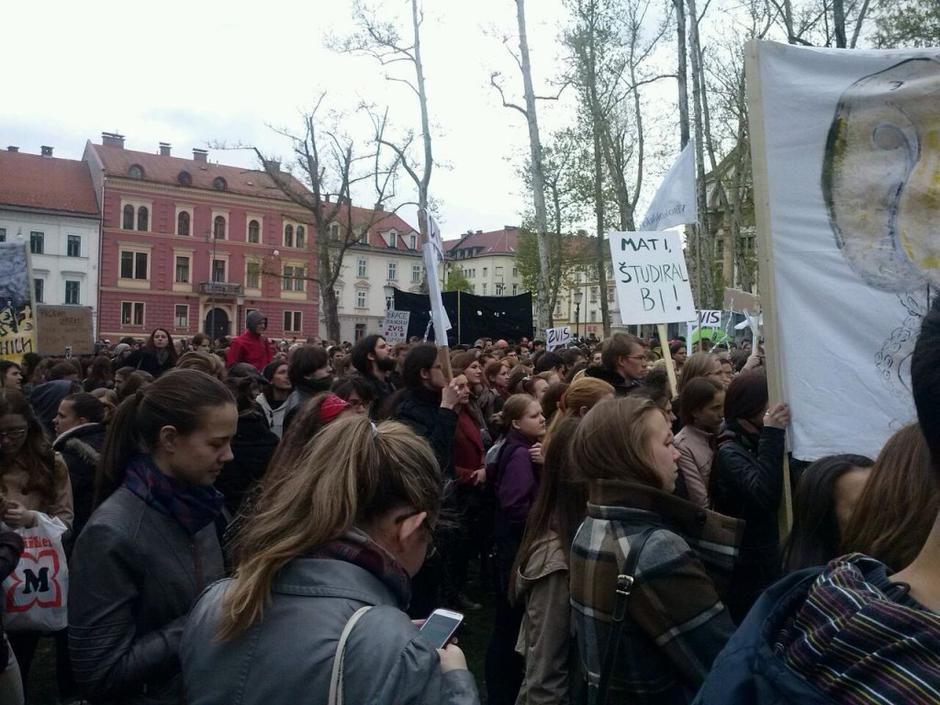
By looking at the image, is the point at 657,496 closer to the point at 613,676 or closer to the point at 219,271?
the point at 613,676

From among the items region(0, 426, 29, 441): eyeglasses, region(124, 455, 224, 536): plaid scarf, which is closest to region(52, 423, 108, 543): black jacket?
region(0, 426, 29, 441): eyeglasses

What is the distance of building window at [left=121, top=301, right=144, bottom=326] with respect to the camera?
62.8 meters

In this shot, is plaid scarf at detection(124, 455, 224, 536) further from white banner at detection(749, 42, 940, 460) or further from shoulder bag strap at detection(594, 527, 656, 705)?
white banner at detection(749, 42, 940, 460)

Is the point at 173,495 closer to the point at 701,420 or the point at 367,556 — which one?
the point at 367,556

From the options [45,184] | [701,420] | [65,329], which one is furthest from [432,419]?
[45,184]

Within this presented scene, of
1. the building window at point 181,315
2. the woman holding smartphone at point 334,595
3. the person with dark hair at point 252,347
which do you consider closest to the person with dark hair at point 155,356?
the person with dark hair at point 252,347

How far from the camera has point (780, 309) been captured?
354cm

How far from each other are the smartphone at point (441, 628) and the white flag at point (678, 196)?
5.85m

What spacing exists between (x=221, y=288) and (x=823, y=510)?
218ft

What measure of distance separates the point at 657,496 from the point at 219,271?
68.1m

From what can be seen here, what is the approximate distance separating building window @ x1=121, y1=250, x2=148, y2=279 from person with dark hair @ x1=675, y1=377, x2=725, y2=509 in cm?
6401

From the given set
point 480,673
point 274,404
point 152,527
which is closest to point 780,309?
point 152,527

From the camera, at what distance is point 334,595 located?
1588 millimetres

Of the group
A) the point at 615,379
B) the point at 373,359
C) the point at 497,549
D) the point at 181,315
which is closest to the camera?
the point at 497,549
